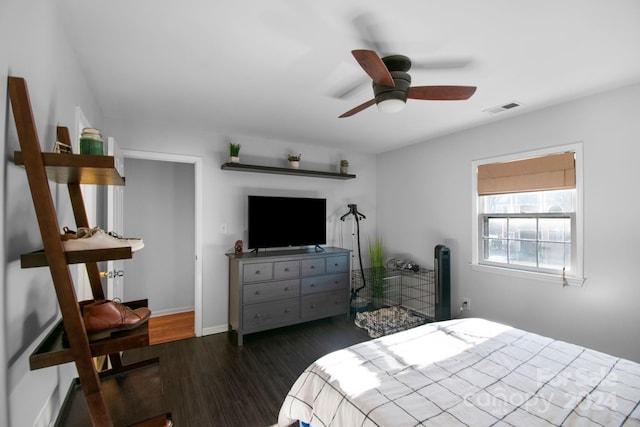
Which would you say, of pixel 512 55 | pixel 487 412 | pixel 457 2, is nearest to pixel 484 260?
pixel 512 55

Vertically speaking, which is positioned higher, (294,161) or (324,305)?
(294,161)

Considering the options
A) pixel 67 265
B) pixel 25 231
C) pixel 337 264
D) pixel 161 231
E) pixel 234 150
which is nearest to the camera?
pixel 67 265

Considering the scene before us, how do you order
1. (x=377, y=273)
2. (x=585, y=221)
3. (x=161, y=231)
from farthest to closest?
(x=377, y=273), (x=161, y=231), (x=585, y=221)

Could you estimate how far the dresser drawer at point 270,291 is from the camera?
10.9 feet

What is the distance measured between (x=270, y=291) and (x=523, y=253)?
281cm

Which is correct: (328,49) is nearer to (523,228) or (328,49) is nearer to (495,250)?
(523,228)

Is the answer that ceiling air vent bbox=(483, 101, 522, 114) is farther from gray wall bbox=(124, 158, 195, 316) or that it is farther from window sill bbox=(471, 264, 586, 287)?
gray wall bbox=(124, 158, 195, 316)

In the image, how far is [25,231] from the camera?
1.05 metres

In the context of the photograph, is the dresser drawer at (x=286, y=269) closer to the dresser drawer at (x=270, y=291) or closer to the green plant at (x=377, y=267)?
the dresser drawer at (x=270, y=291)

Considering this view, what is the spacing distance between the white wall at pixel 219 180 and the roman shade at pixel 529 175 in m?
2.14

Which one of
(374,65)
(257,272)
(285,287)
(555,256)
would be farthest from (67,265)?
(555,256)

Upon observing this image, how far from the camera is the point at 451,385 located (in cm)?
142

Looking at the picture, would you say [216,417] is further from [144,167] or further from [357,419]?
[144,167]

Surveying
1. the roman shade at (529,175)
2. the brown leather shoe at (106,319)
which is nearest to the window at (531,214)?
the roman shade at (529,175)
